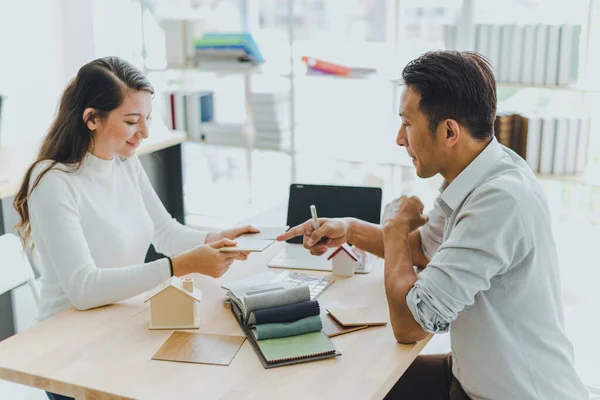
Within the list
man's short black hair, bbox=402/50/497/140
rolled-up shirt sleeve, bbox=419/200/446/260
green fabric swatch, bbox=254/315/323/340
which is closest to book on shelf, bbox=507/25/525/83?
rolled-up shirt sleeve, bbox=419/200/446/260

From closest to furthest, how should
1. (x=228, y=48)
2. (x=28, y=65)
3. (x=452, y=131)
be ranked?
(x=452, y=131) < (x=228, y=48) < (x=28, y=65)

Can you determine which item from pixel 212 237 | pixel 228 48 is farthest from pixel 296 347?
pixel 228 48

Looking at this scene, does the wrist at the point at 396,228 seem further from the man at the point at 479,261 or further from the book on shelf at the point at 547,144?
the book on shelf at the point at 547,144

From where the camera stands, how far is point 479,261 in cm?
154

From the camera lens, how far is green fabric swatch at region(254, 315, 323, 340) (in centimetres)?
167

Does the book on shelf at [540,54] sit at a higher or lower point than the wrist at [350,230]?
higher

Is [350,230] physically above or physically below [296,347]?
above

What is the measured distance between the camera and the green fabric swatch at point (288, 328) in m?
1.67

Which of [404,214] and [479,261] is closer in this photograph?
[479,261]

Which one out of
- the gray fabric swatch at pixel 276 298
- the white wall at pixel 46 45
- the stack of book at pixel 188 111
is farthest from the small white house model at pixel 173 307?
the white wall at pixel 46 45

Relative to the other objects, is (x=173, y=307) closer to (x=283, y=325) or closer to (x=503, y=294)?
(x=283, y=325)

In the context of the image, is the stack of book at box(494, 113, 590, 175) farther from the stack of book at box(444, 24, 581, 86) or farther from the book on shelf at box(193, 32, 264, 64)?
the book on shelf at box(193, 32, 264, 64)

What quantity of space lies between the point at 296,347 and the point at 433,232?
0.64m

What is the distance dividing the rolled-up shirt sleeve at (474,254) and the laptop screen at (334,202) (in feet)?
2.46
